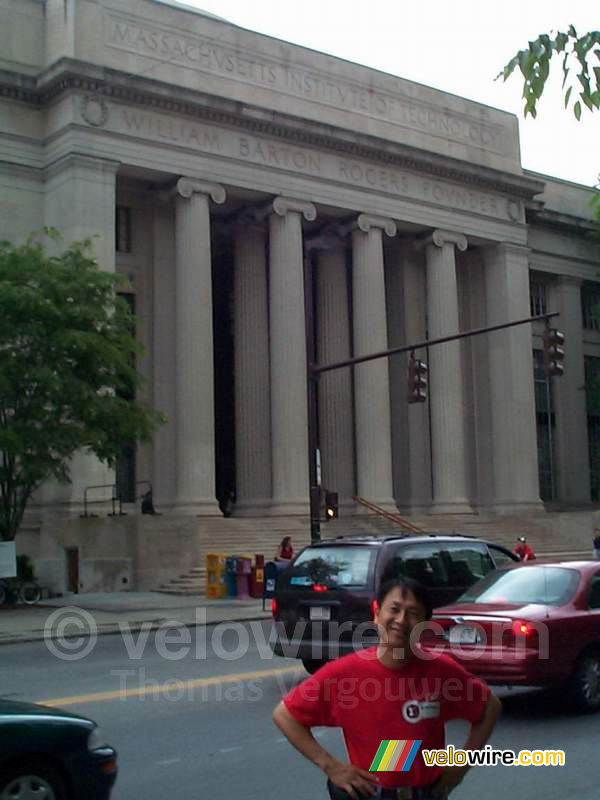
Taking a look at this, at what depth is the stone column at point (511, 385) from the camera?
45406 mm

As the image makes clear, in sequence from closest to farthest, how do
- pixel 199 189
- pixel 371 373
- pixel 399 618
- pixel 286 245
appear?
pixel 399 618 < pixel 199 189 < pixel 286 245 < pixel 371 373

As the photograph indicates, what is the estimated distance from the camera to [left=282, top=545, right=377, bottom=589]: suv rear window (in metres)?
12.5

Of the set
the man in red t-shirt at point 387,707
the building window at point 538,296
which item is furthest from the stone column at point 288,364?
the man in red t-shirt at point 387,707

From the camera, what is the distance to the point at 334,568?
41.9 feet

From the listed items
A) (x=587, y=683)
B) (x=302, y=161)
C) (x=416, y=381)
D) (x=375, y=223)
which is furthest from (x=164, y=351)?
(x=587, y=683)

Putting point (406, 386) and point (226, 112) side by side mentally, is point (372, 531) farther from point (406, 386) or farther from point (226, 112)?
point (226, 112)

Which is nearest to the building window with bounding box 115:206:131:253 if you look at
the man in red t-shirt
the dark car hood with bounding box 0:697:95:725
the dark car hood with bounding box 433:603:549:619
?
the dark car hood with bounding box 433:603:549:619

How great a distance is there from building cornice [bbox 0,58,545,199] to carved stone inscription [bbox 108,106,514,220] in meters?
0.30

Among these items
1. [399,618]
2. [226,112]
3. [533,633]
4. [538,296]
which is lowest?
[533,633]

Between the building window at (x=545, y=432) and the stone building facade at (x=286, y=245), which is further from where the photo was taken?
the building window at (x=545, y=432)

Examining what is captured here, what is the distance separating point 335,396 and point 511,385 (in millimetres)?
7802

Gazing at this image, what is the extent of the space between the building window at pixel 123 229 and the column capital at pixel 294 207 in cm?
530

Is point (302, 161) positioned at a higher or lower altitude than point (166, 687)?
higher

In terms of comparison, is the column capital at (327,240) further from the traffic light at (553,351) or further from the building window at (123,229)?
the traffic light at (553,351)
